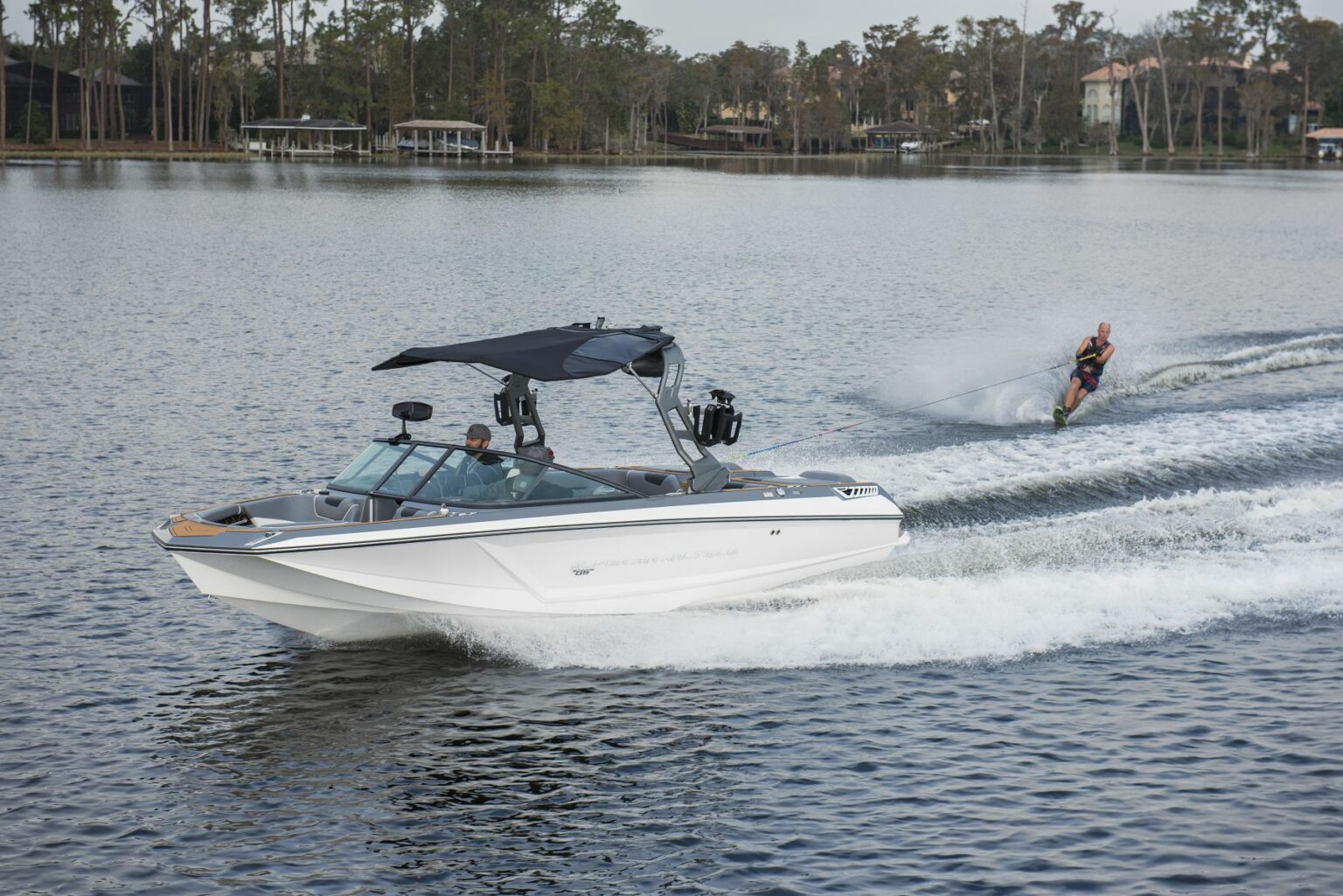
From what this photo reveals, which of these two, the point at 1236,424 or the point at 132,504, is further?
the point at 1236,424

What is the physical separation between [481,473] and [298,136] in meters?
148

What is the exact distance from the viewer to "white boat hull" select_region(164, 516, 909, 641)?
13336 millimetres

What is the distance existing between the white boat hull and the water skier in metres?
11.0

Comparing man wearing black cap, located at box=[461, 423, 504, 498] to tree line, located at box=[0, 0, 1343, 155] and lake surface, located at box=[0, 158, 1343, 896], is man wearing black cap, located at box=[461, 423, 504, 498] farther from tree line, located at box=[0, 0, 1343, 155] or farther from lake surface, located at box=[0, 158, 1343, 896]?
tree line, located at box=[0, 0, 1343, 155]

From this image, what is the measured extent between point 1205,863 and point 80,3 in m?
140

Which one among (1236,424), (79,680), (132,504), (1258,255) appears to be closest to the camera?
(79,680)

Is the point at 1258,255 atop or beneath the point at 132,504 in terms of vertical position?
atop

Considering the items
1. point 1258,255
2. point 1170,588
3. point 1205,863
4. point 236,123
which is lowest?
point 1205,863

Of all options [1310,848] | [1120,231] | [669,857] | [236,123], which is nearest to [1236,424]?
[1310,848]

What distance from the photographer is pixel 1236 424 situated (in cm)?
2394

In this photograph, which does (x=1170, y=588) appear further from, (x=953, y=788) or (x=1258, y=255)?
(x=1258, y=255)

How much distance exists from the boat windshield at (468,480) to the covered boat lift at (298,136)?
13609 centimetres

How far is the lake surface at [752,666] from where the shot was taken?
10930 millimetres

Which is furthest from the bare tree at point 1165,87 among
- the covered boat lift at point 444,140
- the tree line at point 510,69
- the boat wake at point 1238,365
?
the boat wake at point 1238,365
